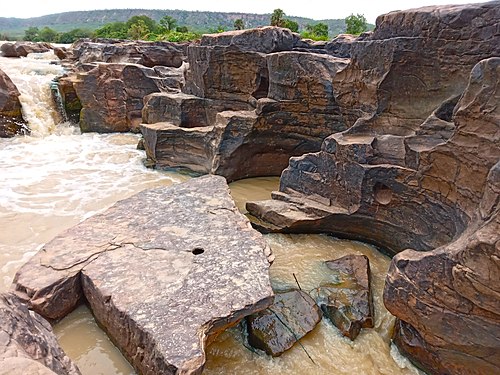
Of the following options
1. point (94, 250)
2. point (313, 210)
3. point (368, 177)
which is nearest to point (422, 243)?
point (368, 177)

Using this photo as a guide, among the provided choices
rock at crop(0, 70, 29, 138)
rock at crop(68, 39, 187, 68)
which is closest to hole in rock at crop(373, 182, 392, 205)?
rock at crop(0, 70, 29, 138)

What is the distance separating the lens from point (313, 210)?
4629 mm


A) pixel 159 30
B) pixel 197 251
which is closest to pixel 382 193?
pixel 197 251

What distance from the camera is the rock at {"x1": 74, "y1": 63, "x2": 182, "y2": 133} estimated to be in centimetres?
921

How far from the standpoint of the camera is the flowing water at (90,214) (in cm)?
289

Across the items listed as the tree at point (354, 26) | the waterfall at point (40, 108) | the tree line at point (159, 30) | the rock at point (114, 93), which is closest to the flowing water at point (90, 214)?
the waterfall at point (40, 108)

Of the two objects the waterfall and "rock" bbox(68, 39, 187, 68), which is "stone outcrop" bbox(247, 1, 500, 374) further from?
"rock" bbox(68, 39, 187, 68)

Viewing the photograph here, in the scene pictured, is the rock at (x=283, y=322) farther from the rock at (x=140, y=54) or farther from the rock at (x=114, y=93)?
the rock at (x=140, y=54)

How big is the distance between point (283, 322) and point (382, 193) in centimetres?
197

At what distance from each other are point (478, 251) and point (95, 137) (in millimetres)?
8790

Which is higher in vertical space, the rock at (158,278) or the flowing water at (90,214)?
the rock at (158,278)

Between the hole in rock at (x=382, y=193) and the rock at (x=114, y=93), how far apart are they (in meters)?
6.89

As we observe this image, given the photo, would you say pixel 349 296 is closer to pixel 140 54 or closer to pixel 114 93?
pixel 114 93

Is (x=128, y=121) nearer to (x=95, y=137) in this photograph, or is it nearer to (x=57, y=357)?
(x=95, y=137)
